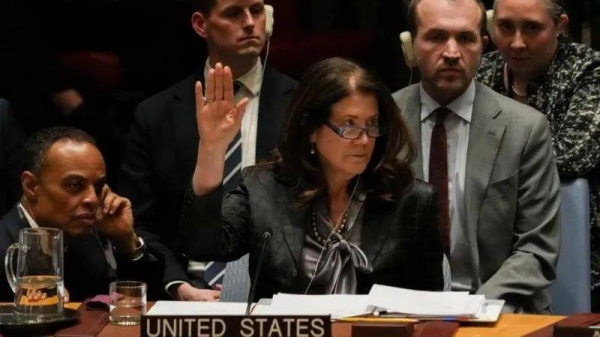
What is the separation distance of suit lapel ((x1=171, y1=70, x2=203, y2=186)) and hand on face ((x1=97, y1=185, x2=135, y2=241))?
573mm

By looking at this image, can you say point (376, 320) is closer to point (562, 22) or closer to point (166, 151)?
point (166, 151)

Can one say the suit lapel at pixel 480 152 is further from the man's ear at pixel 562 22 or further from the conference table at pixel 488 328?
the conference table at pixel 488 328

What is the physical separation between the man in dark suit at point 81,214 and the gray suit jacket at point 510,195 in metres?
0.97

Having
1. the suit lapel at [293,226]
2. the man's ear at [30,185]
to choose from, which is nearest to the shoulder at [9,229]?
the man's ear at [30,185]

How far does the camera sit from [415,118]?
13.8ft

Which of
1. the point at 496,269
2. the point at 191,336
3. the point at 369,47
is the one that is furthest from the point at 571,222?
the point at 191,336

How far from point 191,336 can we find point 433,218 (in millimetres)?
1175

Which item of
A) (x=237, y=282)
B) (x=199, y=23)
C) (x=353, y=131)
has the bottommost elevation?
(x=237, y=282)

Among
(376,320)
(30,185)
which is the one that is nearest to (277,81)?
(30,185)

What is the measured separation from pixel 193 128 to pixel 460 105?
0.95 metres

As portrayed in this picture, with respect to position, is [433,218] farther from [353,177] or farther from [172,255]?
[172,255]

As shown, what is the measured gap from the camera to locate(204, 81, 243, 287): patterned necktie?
4281 mm

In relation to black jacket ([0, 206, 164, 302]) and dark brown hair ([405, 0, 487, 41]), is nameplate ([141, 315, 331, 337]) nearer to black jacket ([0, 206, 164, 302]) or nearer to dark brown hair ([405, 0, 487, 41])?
black jacket ([0, 206, 164, 302])

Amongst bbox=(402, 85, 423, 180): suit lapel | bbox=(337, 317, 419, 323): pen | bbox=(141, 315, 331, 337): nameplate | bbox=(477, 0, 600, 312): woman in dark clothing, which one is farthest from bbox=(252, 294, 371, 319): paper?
bbox=(477, 0, 600, 312): woman in dark clothing
